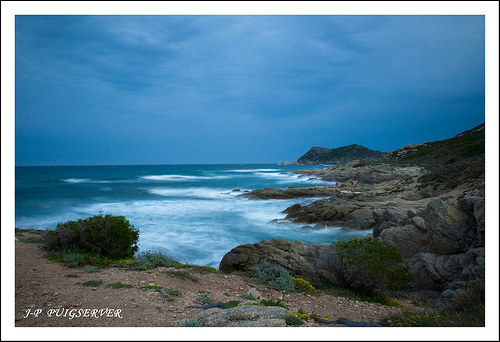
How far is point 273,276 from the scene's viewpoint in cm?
879

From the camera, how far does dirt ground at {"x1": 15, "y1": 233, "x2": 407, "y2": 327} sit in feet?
16.9

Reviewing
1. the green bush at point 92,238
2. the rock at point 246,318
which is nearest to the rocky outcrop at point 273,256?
the green bush at point 92,238

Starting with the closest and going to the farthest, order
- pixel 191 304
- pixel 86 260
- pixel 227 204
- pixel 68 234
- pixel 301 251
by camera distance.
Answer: pixel 191 304 → pixel 86 260 → pixel 68 234 → pixel 301 251 → pixel 227 204

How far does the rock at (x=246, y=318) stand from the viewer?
14.2ft

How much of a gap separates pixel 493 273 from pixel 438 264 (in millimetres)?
3994

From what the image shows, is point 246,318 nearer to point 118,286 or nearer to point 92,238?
point 118,286

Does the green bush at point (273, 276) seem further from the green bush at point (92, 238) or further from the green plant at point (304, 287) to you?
the green bush at point (92, 238)

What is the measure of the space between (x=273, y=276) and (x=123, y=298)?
15.4 ft

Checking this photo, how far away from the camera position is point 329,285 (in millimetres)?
9023

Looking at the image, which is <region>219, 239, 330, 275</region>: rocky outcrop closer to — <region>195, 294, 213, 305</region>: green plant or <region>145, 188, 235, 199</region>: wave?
<region>195, 294, 213, 305</region>: green plant

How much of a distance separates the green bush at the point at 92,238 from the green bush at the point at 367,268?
7.78 metres

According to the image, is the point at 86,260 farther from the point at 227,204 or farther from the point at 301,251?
the point at 227,204

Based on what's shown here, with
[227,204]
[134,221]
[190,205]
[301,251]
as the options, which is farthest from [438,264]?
[190,205]

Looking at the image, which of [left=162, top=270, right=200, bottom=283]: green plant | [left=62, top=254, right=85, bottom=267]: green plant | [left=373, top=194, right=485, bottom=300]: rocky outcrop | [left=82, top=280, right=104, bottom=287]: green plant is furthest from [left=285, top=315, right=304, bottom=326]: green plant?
[left=62, top=254, right=85, bottom=267]: green plant
